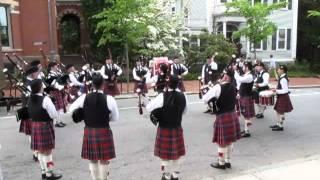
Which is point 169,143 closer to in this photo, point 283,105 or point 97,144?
point 97,144

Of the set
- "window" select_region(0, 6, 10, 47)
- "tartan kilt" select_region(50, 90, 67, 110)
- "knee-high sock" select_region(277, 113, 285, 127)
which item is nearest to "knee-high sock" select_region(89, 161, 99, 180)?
"tartan kilt" select_region(50, 90, 67, 110)

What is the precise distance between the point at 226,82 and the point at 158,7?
63.3ft

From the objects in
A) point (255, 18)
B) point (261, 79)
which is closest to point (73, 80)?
point (261, 79)

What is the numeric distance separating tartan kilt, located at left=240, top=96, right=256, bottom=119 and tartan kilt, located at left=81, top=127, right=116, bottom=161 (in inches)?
188

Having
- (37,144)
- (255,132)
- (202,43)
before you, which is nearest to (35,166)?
(37,144)

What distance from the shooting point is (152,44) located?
1008 inches

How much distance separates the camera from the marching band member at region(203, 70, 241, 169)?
733 cm

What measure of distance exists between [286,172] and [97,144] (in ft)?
10.4

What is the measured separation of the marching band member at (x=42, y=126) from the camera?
6953mm

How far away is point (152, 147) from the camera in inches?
364

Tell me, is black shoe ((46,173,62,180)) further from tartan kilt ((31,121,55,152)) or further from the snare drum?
the snare drum

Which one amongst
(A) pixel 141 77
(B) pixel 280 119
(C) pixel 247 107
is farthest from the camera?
(A) pixel 141 77

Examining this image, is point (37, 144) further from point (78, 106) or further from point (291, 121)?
point (291, 121)

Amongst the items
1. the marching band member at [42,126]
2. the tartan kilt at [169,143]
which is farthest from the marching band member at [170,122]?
the marching band member at [42,126]
